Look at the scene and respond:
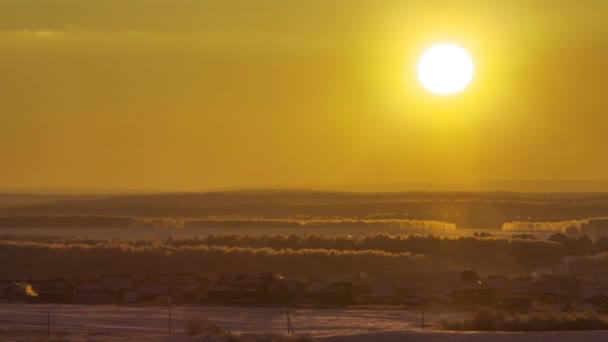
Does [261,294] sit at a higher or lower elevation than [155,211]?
lower

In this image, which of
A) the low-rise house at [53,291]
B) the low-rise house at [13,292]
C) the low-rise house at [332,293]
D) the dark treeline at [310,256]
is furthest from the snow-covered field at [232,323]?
the dark treeline at [310,256]

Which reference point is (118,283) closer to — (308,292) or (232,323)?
(308,292)

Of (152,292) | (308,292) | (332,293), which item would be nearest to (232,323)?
(332,293)

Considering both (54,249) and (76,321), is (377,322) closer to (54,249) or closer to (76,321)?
(76,321)

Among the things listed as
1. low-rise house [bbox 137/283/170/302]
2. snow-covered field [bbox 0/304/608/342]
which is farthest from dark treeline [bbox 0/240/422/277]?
snow-covered field [bbox 0/304/608/342]

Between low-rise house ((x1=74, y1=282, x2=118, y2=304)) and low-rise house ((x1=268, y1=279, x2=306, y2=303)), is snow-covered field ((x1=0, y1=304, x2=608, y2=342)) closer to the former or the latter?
low-rise house ((x1=74, y1=282, x2=118, y2=304))

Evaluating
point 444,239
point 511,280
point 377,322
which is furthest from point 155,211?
point 377,322

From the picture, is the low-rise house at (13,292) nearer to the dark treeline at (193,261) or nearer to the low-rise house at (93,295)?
the low-rise house at (93,295)
